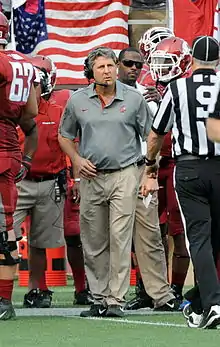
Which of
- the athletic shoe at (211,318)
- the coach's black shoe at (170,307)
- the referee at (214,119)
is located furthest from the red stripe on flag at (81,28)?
Answer: the referee at (214,119)

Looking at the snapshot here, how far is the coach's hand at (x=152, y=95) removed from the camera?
1034 cm

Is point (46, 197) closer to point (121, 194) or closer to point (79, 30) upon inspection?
point (121, 194)

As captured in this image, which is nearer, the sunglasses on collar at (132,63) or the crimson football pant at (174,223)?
the crimson football pant at (174,223)

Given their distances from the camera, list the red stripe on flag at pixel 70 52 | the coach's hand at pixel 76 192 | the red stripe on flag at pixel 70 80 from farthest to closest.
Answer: the red stripe on flag at pixel 70 52 → the red stripe on flag at pixel 70 80 → the coach's hand at pixel 76 192

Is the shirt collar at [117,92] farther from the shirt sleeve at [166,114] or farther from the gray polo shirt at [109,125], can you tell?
the shirt sleeve at [166,114]

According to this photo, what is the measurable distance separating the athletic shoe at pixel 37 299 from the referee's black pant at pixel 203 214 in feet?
8.60

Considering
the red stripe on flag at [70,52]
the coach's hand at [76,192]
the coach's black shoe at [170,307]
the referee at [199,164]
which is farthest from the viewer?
the red stripe on flag at [70,52]

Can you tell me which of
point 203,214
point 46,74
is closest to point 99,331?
point 203,214

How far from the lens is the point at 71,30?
15867 millimetres

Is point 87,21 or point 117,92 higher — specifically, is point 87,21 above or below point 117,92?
below

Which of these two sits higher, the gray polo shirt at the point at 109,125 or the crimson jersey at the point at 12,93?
the crimson jersey at the point at 12,93

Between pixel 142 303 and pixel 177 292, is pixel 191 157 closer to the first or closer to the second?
pixel 142 303

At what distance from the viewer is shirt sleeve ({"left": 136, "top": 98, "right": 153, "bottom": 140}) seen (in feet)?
31.8

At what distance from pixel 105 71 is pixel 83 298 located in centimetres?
242
